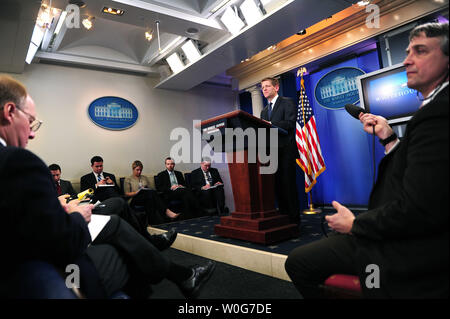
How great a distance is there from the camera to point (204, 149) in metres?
6.80

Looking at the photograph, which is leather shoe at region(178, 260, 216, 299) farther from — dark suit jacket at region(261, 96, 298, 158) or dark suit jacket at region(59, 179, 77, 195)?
dark suit jacket at region(59, 179, 77, 195)

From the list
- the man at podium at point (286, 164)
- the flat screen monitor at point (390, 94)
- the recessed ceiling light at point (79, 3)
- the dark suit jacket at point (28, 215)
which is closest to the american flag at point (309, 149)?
the flat screen monitor at point (390, 94)

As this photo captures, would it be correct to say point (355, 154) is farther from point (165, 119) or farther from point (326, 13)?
point (165, 119)

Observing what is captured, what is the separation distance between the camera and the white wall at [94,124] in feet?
16.7

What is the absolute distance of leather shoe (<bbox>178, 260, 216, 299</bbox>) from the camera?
1.41 metres

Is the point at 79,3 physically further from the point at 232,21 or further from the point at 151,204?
the point at 151,204

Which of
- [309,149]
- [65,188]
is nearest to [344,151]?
[309,149]

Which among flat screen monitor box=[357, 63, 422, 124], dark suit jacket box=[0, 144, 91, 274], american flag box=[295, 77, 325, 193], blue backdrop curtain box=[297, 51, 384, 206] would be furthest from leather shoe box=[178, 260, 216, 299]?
blue backdrop curtain box=[297, 51, 384, 206]

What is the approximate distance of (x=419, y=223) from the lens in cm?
79

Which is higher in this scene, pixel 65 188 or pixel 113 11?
pixel 113 11

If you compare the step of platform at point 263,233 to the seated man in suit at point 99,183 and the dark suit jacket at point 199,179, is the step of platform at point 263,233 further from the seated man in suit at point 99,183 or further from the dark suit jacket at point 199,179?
the dark suit jacket at point 199,179

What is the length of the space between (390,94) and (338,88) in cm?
164

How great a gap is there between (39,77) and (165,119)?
245cm
